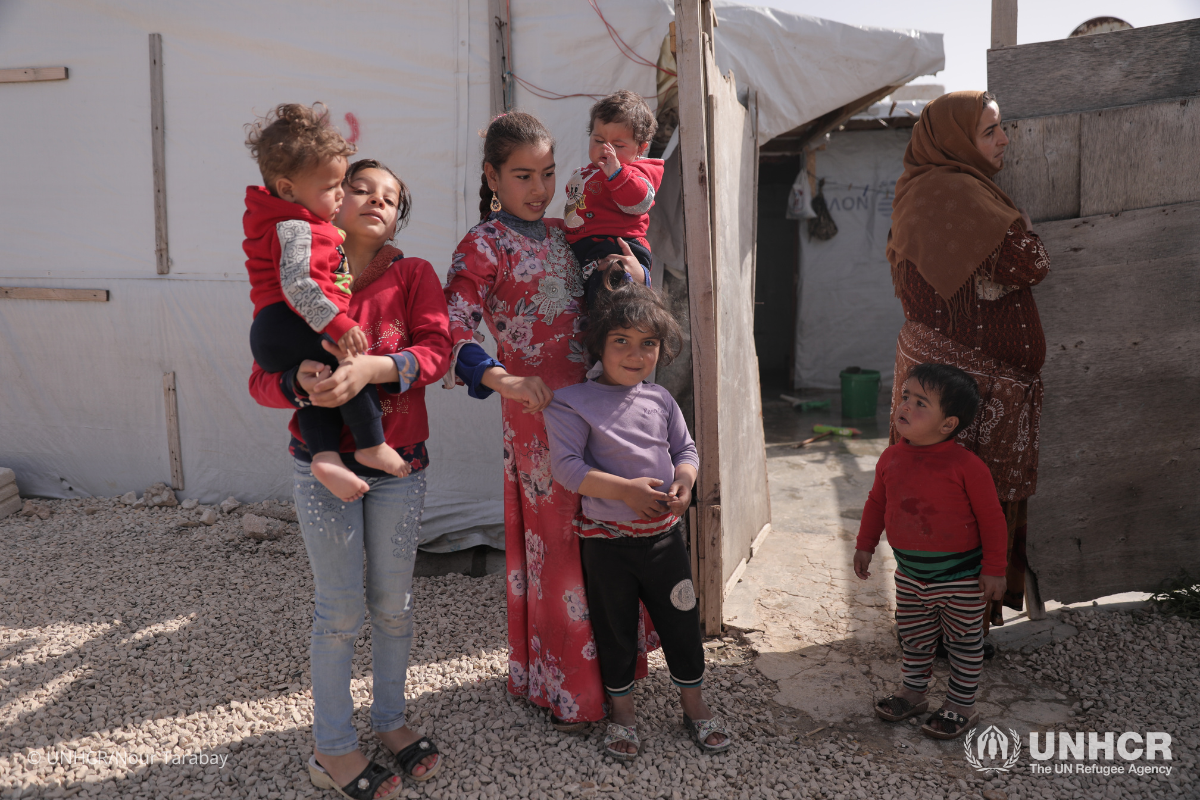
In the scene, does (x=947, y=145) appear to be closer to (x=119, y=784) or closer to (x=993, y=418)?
(x=993, y=418)

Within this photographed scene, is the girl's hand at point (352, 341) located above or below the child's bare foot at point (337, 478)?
above

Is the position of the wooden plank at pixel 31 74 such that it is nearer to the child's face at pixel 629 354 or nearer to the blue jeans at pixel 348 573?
the blue jeans at pixel 348 573

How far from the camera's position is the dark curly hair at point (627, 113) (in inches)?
89.0

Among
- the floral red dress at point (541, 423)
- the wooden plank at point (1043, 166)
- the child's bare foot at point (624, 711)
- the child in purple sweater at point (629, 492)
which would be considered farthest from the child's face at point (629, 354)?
the wooden plank at point (1043, 166)

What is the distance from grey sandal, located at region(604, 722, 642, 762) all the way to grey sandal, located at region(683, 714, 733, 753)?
17 centimetres

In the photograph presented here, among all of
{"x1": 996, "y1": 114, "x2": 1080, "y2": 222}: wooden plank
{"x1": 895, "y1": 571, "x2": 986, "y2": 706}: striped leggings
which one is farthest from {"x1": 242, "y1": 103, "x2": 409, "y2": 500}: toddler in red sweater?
{"x1": 996, "y1": 114, "x2": 1080, "y2": 222}: wooden plank

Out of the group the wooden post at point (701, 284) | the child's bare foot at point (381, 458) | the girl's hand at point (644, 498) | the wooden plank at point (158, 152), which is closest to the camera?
the child's bare foot at point (381, 458)

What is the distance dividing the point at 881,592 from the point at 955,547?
1272 mm

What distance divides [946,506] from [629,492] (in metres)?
0.97

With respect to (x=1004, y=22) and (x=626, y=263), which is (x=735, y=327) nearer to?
(x=626, y=263)

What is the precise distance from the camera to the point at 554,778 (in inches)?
82.8

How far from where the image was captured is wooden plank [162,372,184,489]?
4.51 metres

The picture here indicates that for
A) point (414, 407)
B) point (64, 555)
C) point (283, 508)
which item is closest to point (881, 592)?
point (414, 407)

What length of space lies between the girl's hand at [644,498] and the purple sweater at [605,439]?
3 cm
